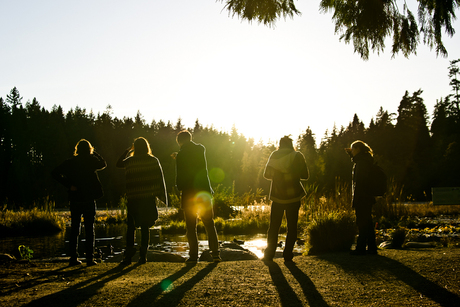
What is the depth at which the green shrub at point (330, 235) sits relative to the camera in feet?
22.2

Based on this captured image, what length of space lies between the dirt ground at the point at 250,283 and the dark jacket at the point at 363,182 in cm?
89

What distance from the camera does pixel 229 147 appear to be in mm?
102938

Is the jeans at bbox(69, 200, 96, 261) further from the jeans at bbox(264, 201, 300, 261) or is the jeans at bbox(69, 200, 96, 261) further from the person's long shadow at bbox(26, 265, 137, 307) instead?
the jeans at bbox(264, 201, 300, 261)

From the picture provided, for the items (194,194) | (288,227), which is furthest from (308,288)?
(194,194)

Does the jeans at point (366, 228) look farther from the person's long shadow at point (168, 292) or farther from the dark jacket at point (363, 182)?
the person's long shadow at point (168, 292)

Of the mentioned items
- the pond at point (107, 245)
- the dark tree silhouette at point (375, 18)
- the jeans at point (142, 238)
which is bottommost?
the pond at point (107, 245)

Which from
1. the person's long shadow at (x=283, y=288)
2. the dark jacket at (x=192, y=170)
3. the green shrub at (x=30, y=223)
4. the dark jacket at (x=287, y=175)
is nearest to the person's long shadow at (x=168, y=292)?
the person's long shadow at (x=283, y=288)

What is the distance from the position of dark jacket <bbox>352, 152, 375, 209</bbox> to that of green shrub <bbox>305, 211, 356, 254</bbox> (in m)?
0.76

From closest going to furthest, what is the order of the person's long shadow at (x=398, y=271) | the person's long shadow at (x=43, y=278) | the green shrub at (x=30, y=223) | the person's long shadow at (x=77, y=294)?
the person's long shadow at (x=77, y=294), the person's long shadow at (x=398, y=271), the person's long shadow at (x=43, y=278), the green shrub at (x=30, y=223)

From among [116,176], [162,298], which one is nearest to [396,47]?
[162,298]

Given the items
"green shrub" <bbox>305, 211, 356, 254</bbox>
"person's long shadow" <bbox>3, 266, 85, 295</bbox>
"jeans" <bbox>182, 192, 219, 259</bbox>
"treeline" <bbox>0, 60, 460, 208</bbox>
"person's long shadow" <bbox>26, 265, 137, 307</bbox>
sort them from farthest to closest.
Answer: "treeline" <bbox>0, 60, 460, 208</bbox>, "green shrub" <bbox>305, 211, 356, 254</bbox>, "jeans" <bbox>182, 192, 219, 259</bbox>, "person's long shadow" <bbox>3, 266, 85, 295</bbox>, "person's long shadow" <bbox>26, 265, 137, 307</bbox>

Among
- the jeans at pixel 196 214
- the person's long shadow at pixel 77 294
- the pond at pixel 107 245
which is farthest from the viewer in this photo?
the pond at pixel 107 245

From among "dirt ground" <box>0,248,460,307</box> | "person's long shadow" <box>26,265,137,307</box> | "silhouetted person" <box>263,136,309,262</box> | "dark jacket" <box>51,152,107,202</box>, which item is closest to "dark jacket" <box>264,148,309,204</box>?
"silhouetted person" <box>263,136,309,262</box>

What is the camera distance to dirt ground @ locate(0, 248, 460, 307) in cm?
347
